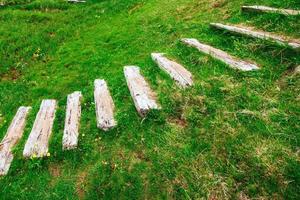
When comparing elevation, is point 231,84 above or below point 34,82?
above

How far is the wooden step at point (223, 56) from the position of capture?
5.64 m

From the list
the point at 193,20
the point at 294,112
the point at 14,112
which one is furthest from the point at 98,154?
the point at 193,20

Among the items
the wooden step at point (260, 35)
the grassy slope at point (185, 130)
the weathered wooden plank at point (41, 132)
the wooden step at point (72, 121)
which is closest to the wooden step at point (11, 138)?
the grassy slope at point (185, 130)

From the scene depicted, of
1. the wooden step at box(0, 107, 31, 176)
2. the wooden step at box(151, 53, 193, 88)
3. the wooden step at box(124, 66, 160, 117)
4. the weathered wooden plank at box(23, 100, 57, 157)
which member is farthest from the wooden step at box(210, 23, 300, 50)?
the wooden step at box(0, 107, 31, 176)

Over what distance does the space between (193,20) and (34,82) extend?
4800 millimetres

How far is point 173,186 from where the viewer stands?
161 inches

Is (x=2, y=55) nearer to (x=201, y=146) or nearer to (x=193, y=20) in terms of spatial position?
(x=193, y=20)

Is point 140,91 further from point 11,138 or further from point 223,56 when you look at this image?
point 11,138

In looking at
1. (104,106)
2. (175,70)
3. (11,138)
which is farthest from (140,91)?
(11,138)

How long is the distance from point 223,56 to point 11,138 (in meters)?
4.42

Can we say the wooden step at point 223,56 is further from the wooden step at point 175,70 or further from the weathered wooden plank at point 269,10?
the weathered wooden plank at point 269,10

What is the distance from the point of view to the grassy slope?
391 cm

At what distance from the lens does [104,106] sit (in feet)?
19.9

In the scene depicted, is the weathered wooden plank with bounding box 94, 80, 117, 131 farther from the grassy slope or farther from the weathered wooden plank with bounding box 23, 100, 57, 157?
the weathered wooden plank with bounding box 23, 100, 57, 157
